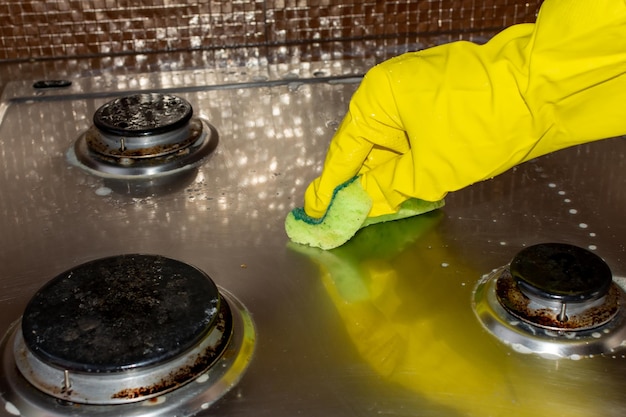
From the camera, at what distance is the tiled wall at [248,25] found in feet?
4.75

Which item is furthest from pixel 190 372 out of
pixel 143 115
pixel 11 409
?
pixel 143 115

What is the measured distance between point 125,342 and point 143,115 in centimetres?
51

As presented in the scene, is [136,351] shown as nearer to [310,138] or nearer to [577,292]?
[577,292]

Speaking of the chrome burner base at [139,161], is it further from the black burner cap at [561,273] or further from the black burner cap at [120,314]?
the black burner cap at [561,273]

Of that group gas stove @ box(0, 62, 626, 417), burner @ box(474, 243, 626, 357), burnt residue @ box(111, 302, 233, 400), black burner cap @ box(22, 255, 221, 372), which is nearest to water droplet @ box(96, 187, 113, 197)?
gas stove @ box(0, 62, 626, 417)

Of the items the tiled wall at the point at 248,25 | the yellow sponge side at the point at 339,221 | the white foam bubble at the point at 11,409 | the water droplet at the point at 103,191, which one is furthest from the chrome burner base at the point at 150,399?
A: the tiled wall at the point at 248,25

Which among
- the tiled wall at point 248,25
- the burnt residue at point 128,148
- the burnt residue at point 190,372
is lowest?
the burnt residue at point 190,372

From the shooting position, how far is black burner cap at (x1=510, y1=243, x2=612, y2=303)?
2.69ft

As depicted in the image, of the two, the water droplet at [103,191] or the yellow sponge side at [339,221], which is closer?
the yellow sponge side at [339,221]

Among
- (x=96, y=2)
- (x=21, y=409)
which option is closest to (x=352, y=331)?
(x=21, y=409)

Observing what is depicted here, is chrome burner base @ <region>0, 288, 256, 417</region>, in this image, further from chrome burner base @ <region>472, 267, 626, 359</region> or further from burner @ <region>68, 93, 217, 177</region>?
burner @ <region>68, 93, 217, 177</region>

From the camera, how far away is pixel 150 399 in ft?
2.46

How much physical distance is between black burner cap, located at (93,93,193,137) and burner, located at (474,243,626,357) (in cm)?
53

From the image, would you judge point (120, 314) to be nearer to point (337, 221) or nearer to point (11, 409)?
point (11, 409)
